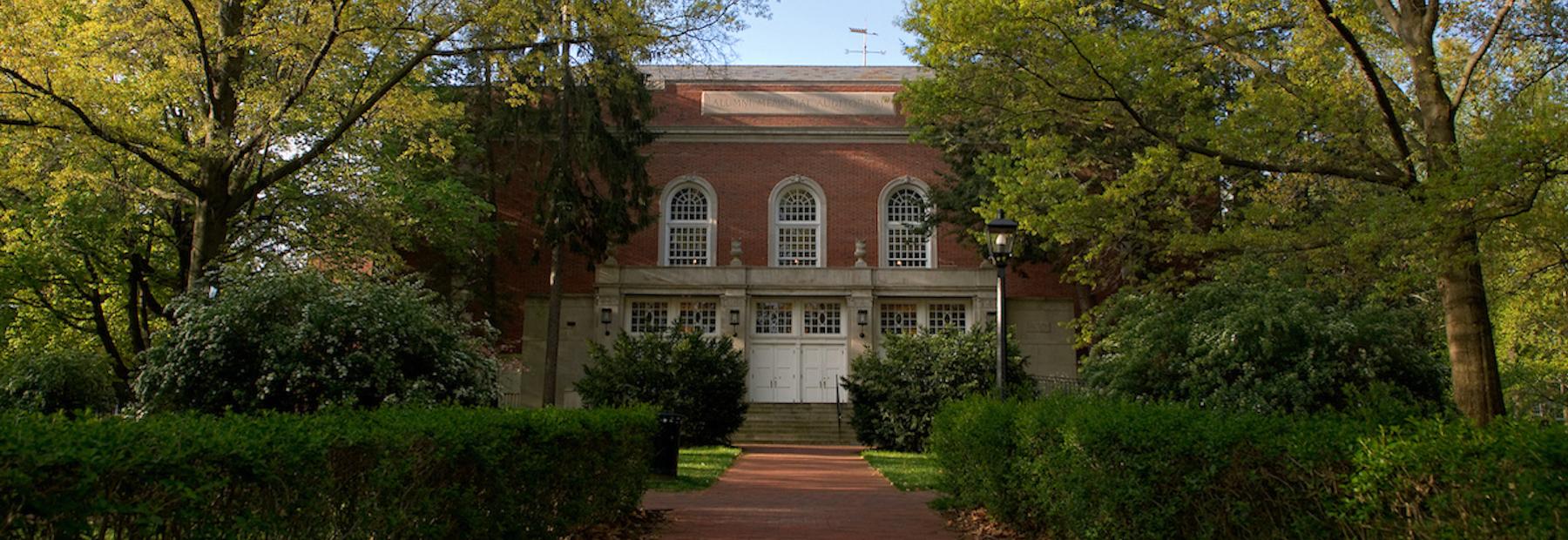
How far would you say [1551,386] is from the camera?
3028 centimetres

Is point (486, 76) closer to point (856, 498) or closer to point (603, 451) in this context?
point (856, 498)

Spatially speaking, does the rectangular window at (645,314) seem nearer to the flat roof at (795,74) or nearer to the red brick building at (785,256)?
the red brick building at (785,256)

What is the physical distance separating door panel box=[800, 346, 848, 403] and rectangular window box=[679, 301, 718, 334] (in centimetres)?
270

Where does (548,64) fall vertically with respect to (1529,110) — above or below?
above

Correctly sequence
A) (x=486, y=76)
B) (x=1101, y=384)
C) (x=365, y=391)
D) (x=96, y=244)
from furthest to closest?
(x=486, y=76)
(x=96, y=244)
(x=1101, y=384)
(x=365, y=391)

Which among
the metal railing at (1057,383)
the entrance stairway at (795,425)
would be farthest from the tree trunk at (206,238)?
the entrance stairway at (795,425)

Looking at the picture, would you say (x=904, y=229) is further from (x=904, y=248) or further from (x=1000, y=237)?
(x=1000, y=237)

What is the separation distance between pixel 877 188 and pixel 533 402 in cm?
1161

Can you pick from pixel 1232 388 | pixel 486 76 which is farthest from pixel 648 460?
pixel 486 76

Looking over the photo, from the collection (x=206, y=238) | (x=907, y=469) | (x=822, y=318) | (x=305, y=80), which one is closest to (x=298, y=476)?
(x=305, y=80)

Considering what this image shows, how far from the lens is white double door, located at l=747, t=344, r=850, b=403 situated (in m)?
31.8

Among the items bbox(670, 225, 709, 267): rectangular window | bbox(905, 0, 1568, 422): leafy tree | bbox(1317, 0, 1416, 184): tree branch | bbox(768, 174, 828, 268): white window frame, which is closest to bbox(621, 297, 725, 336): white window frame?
bbox(670, 225, 709, 267): rectangular window

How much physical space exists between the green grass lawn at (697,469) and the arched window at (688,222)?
10118 mm

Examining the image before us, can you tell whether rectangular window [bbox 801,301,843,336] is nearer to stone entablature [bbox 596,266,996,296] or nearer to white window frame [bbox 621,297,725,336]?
stone entablature [bbox 596,266,996,296]
